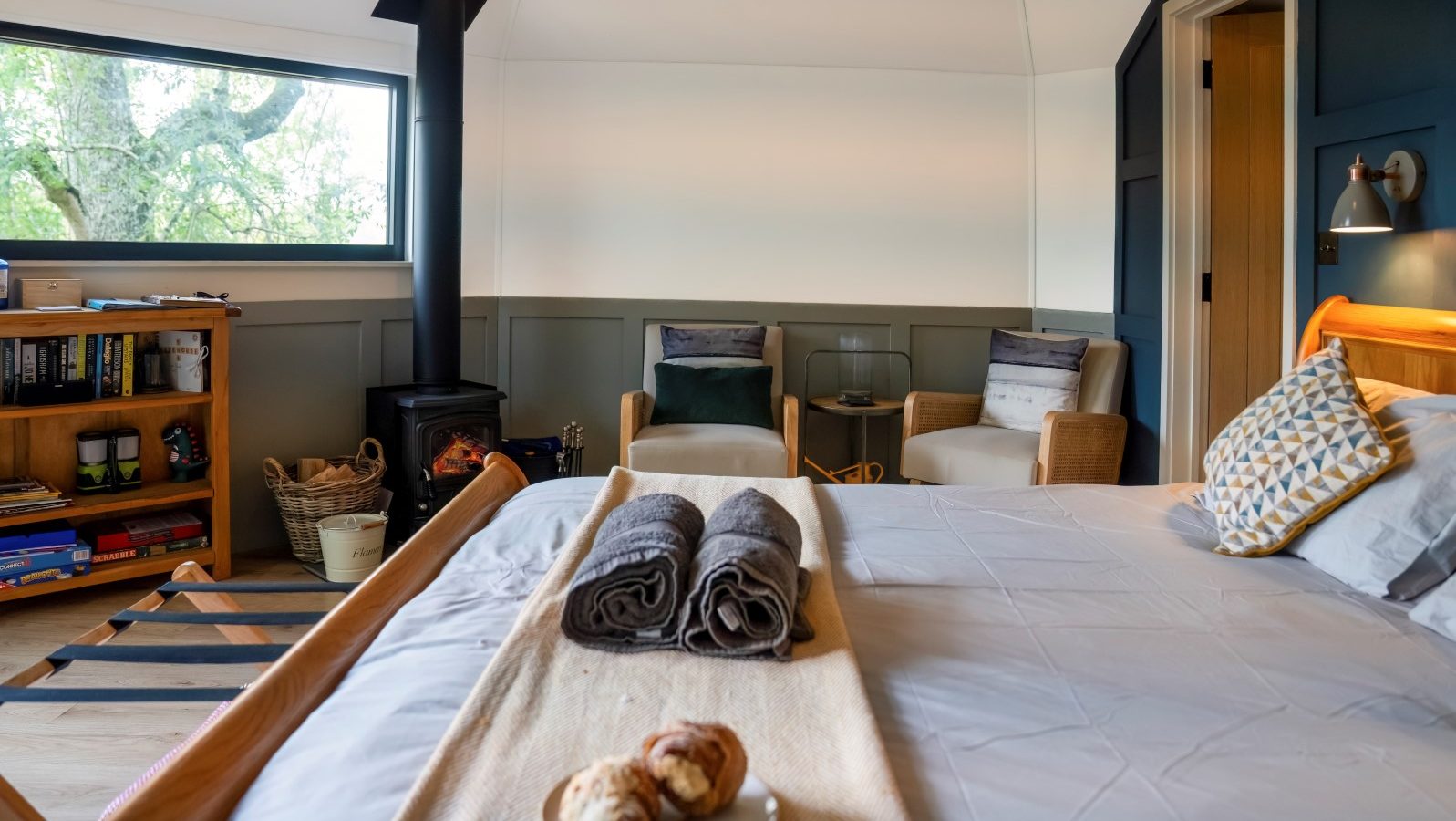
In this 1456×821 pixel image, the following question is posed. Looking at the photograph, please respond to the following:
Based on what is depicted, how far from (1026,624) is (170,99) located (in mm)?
3929

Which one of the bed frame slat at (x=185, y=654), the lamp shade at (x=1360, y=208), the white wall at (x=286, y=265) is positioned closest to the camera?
the bed frame slat at (x=185, y=654)

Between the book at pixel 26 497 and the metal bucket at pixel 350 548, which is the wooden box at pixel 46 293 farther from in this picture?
the metal bucket at pixel 350 548

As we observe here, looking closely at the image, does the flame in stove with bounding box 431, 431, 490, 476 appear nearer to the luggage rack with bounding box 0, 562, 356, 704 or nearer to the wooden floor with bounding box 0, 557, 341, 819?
the wooden floor with bounding box 0, 557, 341, 819

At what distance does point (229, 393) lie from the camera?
426 cm

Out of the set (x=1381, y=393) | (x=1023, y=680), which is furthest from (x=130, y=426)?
(x=1381, y=393)

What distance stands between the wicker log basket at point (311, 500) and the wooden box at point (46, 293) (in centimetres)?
88

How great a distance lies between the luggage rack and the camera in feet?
5.77

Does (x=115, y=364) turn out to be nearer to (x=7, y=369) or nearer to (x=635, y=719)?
(x=7, y=369)

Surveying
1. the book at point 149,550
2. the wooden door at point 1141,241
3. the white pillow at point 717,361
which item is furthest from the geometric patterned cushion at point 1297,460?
the book at point 149,550

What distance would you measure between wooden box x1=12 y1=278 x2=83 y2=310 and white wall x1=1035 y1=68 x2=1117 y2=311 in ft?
13.1

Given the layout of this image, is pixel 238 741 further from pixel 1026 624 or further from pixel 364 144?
pixel 364 144

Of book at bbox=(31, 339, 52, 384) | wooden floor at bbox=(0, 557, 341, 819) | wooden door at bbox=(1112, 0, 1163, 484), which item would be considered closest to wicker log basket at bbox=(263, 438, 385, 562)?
wooden floor at bbox=(0, 557, 341, 819)

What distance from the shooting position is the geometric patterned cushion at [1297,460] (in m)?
1.99

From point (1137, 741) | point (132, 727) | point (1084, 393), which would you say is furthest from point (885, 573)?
point (1084, 393)
